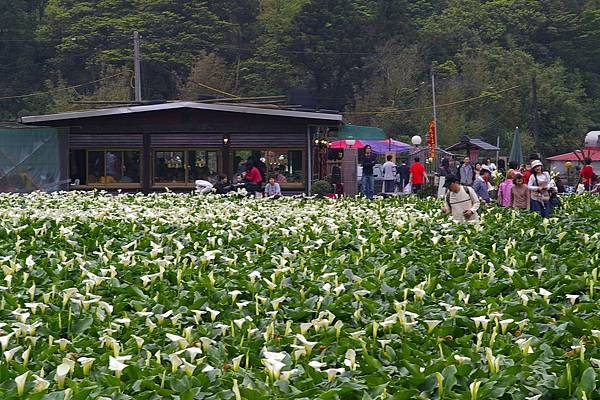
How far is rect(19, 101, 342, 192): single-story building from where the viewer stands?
28.2m

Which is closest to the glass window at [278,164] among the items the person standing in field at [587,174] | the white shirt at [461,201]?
the person standing in field at [587,174]

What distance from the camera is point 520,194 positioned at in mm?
16766

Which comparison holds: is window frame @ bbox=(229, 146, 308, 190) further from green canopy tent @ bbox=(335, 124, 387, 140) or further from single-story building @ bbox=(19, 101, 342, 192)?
green canopy tent @ bbox=(335, 124, 387, 140)

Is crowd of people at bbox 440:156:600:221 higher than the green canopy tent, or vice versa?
the green canopy tent

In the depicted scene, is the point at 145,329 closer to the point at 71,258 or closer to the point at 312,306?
the point at 312,306

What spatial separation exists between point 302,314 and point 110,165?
22.1 metres

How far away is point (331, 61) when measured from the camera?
6288 cm

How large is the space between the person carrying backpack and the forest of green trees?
40.4 metres

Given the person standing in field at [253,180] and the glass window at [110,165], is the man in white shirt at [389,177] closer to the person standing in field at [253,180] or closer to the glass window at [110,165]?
the person standing in field at [253,180]

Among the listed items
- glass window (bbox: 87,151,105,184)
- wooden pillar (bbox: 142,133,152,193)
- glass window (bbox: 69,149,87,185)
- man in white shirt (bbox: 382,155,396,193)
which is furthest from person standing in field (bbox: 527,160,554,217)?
glass window (bbox: 69,149,87,185)

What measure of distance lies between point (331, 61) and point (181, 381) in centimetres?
5843

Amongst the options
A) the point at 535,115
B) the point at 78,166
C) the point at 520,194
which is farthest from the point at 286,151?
the point at 535,115

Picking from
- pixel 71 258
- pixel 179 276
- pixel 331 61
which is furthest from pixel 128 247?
pixel 331 61

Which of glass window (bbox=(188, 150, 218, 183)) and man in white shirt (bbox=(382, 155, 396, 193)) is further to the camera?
man in white shirt (bbox=(382, 155, 396, 193))
